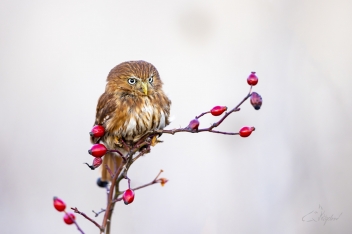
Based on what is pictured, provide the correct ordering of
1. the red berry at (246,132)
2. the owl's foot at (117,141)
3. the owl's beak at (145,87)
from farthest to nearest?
1. the owl's beak at (145,87)
2. the owl's foot at (117,141)
3. the red berry at (246,132)

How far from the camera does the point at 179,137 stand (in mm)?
4219

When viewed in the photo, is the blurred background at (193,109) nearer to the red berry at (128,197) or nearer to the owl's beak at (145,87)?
the owl's beak at (145,87)

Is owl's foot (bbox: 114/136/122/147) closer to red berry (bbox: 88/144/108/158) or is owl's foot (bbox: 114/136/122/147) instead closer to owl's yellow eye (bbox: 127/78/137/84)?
owl's yellow eye (bbox: 127/78/137/84)

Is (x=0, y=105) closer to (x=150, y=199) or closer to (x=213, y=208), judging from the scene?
(x=150, y=199)

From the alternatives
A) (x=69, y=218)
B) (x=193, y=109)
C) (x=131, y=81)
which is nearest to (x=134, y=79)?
(x=131, y=81)

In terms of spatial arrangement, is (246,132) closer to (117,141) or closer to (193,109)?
(117,141)

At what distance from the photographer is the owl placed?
8.25 ft

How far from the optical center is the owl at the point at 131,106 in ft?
8.25

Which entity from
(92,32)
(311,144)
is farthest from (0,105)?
(311,144)

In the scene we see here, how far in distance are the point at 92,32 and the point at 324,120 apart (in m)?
2.32

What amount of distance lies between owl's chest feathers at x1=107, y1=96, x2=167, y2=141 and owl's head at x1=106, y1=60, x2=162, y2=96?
103 millimetres
